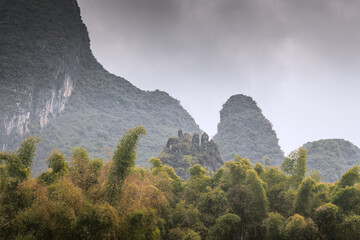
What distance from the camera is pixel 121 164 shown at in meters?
6.78

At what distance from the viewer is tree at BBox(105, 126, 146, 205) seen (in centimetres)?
645

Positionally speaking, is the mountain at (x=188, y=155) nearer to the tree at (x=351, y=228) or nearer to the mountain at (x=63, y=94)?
the mountain at (x=63, y=94)

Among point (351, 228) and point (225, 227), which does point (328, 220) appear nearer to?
point (351, 228)

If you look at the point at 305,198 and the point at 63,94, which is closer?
the point at 305,198

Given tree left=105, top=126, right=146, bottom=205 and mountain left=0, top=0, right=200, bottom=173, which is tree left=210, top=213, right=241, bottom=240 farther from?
mountain left=0, top=0, right=200, bottom=173

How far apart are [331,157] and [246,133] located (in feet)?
57.3

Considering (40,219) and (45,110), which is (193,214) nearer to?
(40,219)

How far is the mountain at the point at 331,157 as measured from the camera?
42.4m

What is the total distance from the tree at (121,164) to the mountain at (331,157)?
133 feet

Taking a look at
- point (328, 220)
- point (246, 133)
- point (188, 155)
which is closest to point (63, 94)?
point (188, 155)

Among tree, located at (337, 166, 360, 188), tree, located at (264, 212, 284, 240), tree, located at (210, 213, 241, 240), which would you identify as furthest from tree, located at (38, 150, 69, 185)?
tree, located at (337, 166, 360, 188)

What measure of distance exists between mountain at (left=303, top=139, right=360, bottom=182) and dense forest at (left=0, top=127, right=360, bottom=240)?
35741 millimetres

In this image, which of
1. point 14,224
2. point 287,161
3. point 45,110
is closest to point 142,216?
point 14,224

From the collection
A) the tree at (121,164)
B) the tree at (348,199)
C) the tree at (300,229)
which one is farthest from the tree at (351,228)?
the tree at (121,164)
